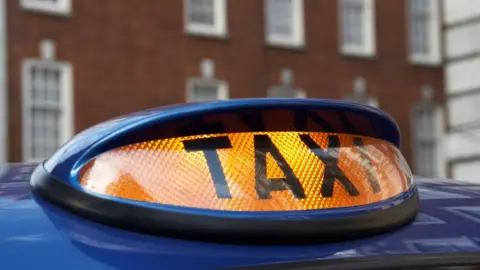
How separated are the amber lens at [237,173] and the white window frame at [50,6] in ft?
50.2

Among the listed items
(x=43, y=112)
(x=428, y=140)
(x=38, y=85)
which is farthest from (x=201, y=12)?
(x=428, y=140)

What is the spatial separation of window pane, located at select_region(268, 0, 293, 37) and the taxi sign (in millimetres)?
18811

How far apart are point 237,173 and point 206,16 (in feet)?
58.8

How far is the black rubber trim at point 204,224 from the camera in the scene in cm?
113

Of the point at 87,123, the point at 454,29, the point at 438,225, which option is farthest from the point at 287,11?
the point at 438,225

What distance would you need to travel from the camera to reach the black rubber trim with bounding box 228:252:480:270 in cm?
113

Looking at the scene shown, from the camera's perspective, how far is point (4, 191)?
1.31 meters

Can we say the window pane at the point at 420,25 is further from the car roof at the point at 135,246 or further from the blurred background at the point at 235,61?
the car roof at the point at 135,246

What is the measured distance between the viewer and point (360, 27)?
2214 cm

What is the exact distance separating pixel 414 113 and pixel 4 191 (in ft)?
73.7

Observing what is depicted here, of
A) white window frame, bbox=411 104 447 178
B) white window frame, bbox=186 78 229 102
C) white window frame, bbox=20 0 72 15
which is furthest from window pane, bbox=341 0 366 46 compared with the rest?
white window frame, bbox=20 0 72 15

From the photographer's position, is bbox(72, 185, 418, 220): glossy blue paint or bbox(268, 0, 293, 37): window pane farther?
bbox(268, 0, 293, 37): window pane

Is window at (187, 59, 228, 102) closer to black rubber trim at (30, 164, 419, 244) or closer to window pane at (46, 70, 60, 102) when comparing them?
window pane at (46, 70, 60, 102)

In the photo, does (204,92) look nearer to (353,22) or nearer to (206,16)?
(206,16)
